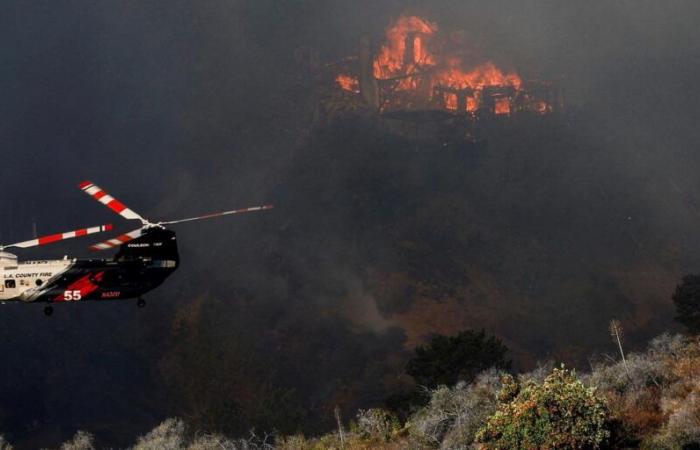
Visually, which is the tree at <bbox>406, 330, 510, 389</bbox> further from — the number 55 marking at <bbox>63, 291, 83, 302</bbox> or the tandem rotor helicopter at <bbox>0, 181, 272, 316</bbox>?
the number 55 marking at <bbox>63, 291, 83, 302</bbox>

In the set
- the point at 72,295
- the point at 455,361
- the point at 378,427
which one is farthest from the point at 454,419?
the point at 455,361

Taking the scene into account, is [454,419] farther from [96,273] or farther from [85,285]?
[85,285]

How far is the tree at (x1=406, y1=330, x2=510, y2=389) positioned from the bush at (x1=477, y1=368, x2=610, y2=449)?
49182 mm

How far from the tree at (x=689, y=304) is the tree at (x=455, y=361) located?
23.7 meters

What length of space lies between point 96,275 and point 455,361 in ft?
156

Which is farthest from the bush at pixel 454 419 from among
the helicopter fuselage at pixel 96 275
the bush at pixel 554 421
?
the helicopter fuselage at pixel 96 275

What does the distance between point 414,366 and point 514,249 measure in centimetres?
9244

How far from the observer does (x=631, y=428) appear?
3262cm

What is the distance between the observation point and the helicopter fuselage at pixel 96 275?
43812mm

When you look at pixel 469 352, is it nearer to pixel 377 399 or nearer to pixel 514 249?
pixel 377 399

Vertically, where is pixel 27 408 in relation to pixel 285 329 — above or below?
below

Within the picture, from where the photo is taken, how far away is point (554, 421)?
29.6 meters

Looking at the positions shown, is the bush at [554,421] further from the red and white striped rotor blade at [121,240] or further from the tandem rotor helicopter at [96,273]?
the red and white striped rotor blade at [121,240]

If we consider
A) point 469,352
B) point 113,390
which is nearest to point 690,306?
point 469,352
